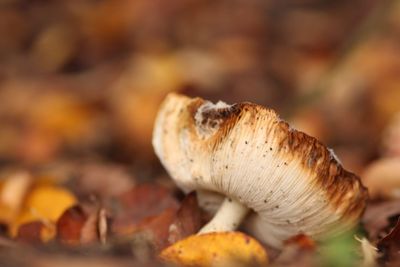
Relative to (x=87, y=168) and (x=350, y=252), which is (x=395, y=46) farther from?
(x=350, y=252)

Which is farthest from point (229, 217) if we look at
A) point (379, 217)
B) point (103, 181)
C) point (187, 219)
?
point (103, 181)

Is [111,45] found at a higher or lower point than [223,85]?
higher

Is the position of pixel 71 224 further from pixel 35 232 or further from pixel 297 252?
pixel 297 252

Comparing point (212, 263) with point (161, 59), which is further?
point (161, 59)

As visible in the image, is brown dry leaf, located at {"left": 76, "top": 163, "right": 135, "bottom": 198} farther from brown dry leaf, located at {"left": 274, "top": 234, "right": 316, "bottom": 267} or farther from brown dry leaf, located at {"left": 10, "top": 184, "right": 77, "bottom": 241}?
brown dry leaf, located at {"left": 274, "top": 234, "right": 316, "bottom": 267}

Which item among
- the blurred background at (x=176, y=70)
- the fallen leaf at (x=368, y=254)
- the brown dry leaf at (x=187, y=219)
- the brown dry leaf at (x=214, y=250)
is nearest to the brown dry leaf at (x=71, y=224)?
the brown dry leaf at (x=187, y=219)

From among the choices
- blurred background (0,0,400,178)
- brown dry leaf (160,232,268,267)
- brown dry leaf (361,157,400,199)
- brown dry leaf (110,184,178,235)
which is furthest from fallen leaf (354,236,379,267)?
blurred background (0,0,400,178)

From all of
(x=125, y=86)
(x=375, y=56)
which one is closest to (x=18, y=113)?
(x=125, y=86)

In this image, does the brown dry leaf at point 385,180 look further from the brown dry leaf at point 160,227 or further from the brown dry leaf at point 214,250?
the brown dry leaf at point 214,250
